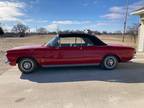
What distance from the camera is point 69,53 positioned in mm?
8461

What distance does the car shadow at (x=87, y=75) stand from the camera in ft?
24.2

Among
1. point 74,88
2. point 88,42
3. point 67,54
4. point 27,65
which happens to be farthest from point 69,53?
point 74,88

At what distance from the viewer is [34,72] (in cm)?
862

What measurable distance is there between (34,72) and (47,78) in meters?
1.11

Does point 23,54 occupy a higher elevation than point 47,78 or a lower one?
higher

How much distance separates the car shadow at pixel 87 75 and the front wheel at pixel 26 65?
24 centimetres

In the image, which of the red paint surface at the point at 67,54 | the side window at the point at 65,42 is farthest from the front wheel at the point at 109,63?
the side window at the point at 65,42

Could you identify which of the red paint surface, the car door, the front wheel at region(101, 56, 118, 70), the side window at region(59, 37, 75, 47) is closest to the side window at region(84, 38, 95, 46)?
the red paint surface

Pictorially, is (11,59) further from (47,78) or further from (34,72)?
(47,78)

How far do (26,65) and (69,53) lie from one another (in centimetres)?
171

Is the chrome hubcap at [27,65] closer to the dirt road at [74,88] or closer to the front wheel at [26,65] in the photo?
the front wheel at [26,65]

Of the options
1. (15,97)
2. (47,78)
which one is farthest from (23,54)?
(15,97)

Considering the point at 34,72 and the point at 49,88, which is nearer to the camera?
the point at 49,88

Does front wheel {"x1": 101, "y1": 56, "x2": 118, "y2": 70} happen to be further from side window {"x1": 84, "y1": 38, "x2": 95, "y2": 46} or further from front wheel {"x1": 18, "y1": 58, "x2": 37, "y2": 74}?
front wheel {"x1": 18, "y1": 58, "x2": 37, "y2": 74}
